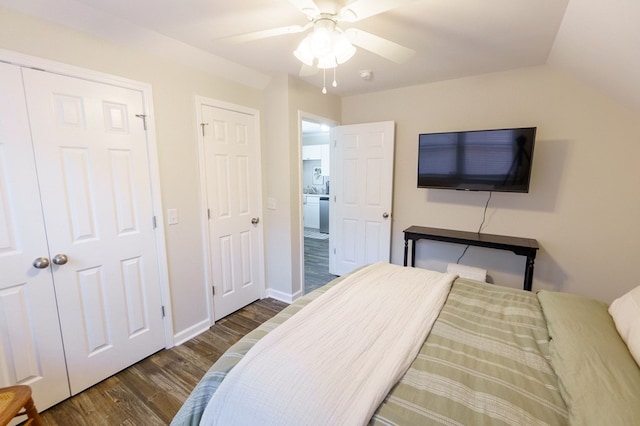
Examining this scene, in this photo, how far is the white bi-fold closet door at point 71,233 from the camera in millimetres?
1537

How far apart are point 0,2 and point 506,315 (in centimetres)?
305

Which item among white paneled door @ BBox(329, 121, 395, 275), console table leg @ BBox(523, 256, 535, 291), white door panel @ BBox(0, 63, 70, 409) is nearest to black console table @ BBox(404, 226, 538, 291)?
console table leg @ BBox(523, 256, 535, 291)

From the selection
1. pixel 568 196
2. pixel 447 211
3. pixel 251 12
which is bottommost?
pixel 447 211

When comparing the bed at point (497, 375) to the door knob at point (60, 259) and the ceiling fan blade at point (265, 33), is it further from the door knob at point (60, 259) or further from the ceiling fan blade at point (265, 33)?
the ceiling fan blade at point (265, 33)

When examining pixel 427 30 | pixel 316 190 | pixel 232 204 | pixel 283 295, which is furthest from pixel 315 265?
pixel 427 30

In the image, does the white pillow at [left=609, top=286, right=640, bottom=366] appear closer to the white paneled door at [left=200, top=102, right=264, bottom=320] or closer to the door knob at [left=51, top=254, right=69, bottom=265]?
the white paneled door at [left=200, top=102, right=264, bottom=320]

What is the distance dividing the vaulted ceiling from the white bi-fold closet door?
1.41ft

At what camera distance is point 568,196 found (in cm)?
252

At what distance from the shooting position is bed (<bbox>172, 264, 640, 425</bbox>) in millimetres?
860

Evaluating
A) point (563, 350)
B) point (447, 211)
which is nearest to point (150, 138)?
point (563, 350)

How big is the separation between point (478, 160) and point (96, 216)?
315cm

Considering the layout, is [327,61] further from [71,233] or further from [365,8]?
[71,233]

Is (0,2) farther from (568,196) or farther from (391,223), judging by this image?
(568,196)

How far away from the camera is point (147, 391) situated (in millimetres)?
1864
